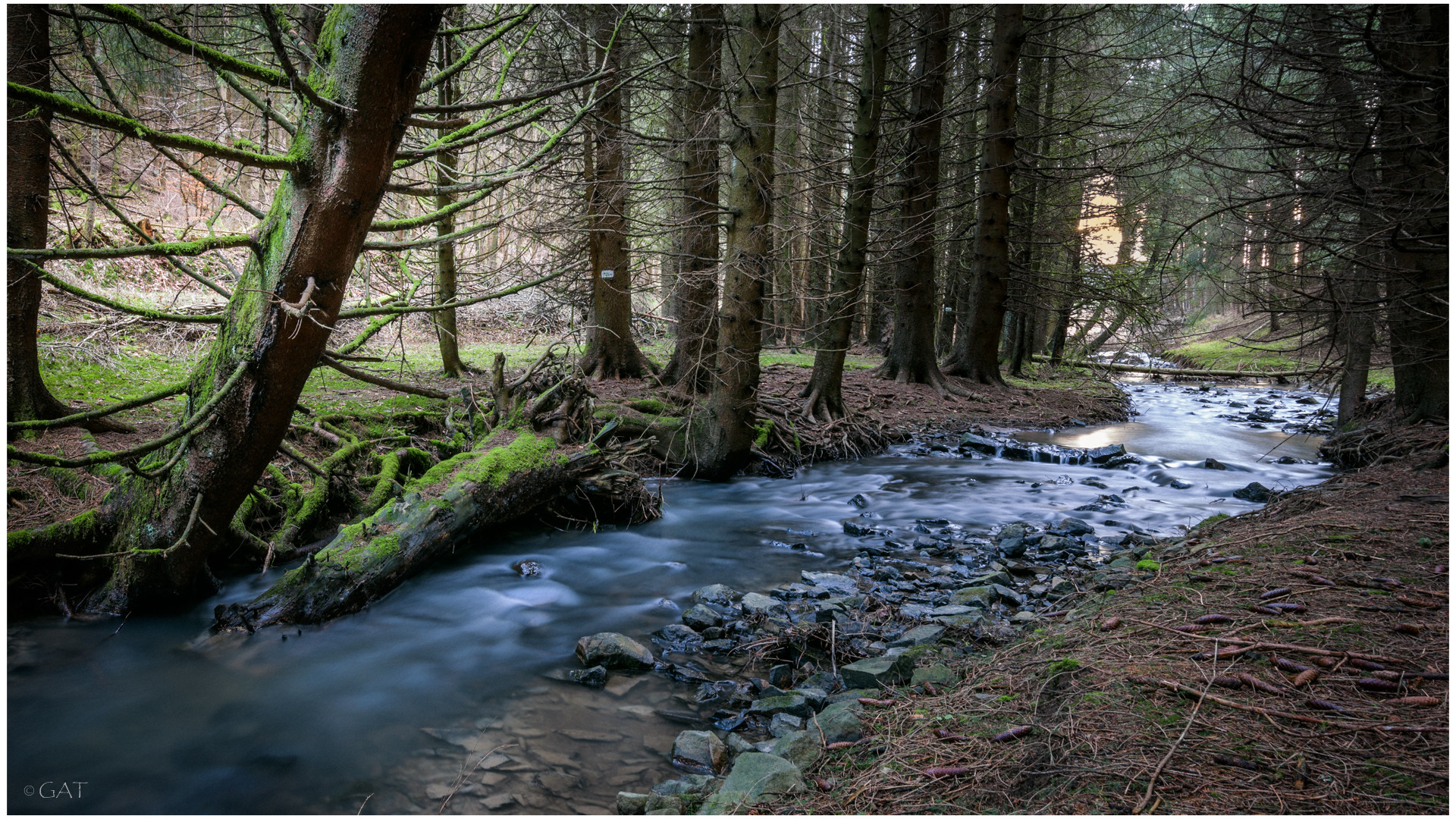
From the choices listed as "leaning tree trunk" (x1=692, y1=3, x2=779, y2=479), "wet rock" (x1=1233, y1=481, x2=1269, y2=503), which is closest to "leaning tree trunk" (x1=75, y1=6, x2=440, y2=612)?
"leaning tree trunk" (x1=692, y1=3, x2=779, y2=479)


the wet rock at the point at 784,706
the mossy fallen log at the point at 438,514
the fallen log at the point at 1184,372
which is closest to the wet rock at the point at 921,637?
the wet rock at the point at 784,706

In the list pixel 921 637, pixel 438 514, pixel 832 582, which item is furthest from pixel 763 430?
pixel 921 637

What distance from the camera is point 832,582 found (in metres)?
5.86

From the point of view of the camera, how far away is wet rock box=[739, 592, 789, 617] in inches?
205

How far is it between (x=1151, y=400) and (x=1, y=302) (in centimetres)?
2098

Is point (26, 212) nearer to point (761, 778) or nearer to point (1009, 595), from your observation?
point (761, 778)

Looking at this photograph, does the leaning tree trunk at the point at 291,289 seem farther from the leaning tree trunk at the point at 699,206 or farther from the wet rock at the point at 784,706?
the leaning tree trunk at the point at 699,206

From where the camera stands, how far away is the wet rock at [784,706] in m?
3.78

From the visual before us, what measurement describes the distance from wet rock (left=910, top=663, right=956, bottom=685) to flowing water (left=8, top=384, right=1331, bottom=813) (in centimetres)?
121

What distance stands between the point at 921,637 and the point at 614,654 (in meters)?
1.89

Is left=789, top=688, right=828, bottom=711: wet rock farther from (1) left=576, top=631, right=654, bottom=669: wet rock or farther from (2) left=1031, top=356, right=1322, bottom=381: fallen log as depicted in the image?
(2) left=1031, top=356, right=1322, bottom=381: fallen log

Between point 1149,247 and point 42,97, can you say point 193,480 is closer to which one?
point 42,97

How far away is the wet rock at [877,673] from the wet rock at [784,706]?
28 centimetres

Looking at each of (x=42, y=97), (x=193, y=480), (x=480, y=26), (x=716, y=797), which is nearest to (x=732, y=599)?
(x=716, y=797)
